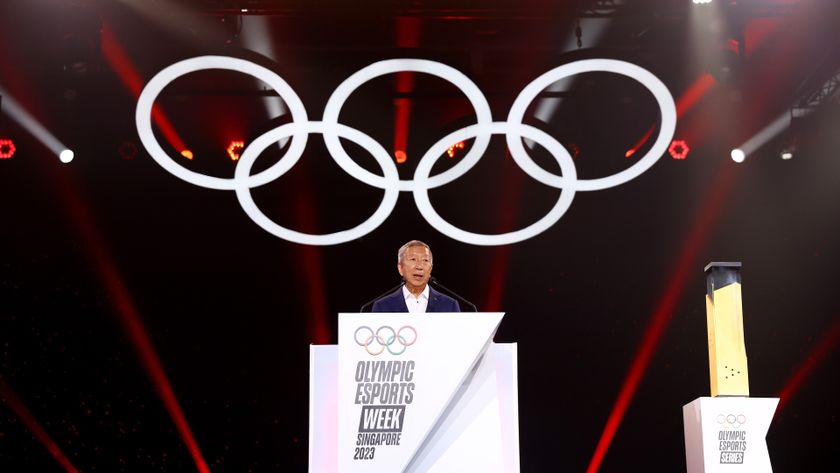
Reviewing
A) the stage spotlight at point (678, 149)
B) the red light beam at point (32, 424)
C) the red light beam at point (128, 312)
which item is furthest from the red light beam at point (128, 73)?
the stage spotlight at point (678, 149)

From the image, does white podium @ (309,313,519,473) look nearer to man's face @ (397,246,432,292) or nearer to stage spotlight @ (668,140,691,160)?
man's face @ (397,246,432,292)

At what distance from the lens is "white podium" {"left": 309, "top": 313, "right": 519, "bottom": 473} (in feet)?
11.4

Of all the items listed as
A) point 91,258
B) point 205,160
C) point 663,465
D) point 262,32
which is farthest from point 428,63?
point 663,465

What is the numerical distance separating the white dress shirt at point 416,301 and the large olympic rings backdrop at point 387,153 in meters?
1.60

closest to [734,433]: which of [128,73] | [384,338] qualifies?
[384,338]

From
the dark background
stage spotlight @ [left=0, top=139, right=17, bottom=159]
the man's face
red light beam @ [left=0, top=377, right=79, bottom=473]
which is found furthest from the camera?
stage spotlight @ [left=0, top=139, right=17, bottom=159]

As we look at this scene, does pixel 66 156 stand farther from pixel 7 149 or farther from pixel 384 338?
pixel 384 338

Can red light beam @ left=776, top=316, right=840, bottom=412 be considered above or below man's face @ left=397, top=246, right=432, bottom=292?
below

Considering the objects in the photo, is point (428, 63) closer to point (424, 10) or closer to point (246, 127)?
point (424, 10)

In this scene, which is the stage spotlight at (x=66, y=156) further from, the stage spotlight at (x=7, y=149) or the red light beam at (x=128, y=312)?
the stage spotlight at (x=7, y=149)

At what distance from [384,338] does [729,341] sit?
2015 mm

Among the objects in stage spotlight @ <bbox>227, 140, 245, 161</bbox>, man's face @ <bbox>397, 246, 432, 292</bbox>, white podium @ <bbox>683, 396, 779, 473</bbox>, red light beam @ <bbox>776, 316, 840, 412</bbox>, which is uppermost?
stage spotlight @ <bbox>227, 140, 245, 161</bbox>

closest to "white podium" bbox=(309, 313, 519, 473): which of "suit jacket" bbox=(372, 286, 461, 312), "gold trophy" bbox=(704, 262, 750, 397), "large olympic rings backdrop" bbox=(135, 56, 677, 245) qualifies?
"suit jacket" bbox=(372, 286, 461, 312)

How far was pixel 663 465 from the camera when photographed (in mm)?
6164
